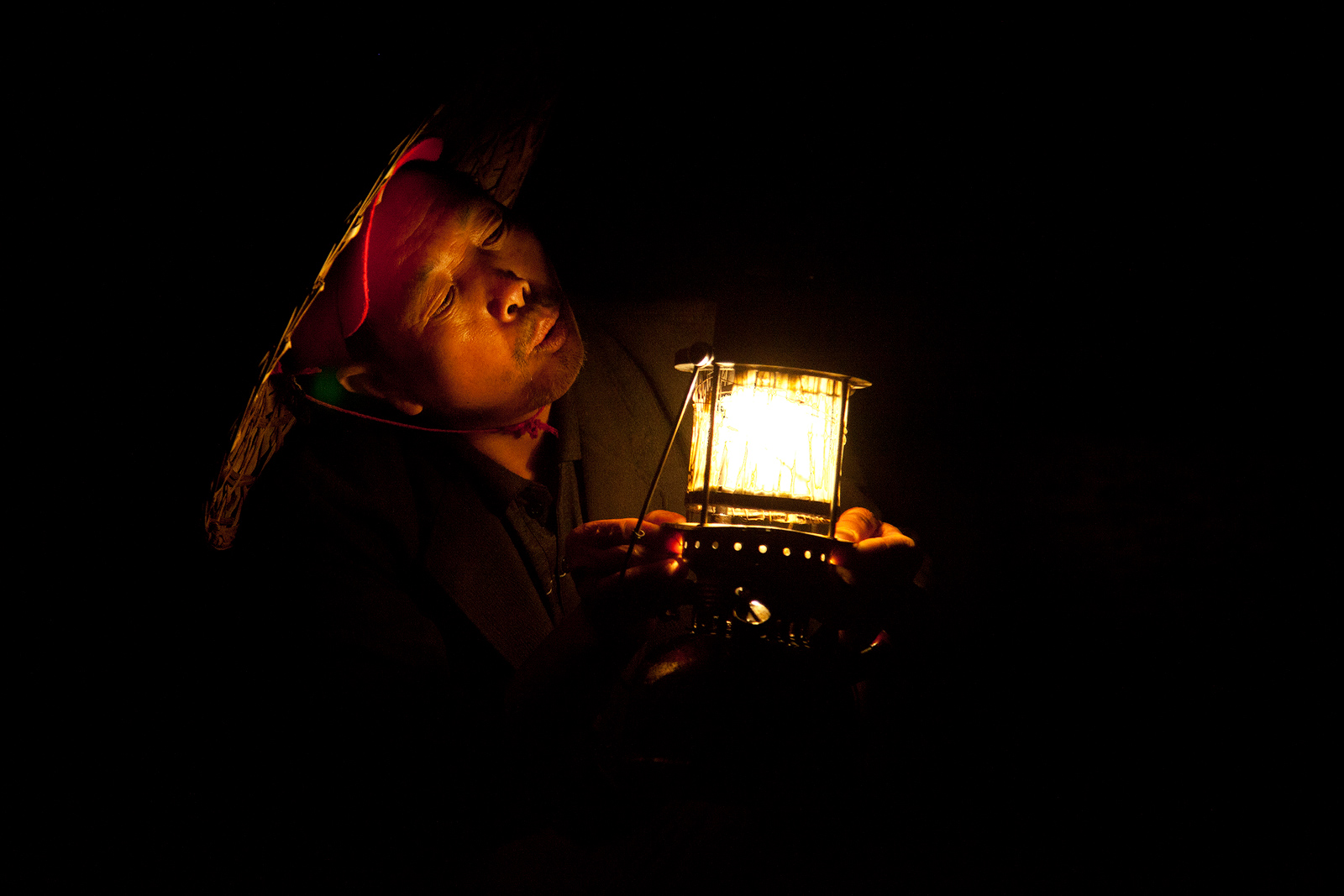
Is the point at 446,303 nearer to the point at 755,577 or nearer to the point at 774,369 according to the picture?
the point at 774,369

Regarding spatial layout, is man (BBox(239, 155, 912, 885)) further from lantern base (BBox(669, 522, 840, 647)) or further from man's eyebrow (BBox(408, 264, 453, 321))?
lantern base (BBox(669, 522, 840, 647))

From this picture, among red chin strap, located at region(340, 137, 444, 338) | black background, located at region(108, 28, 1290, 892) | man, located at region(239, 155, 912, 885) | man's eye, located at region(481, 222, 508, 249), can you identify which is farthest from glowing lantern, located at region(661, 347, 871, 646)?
red chin strap, located at region(340, 137, 444, 338)

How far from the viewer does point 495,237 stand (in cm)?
196

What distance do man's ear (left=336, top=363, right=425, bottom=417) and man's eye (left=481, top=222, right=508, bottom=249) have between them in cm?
47

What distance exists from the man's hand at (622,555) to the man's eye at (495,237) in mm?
890

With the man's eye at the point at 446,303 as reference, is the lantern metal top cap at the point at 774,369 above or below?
below

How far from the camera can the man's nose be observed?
197cm

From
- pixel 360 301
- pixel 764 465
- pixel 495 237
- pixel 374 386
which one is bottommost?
pixel 764 465

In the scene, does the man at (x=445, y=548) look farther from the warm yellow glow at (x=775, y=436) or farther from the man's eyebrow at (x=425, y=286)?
the warm yellow glow at (x=775, y=436)

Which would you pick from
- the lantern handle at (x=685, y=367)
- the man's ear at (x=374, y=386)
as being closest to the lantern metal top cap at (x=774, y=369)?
the lantern handle at (x=685, y=367)

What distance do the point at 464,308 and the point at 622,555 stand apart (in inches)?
35.3

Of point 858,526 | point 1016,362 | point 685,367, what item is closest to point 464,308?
point 685,367

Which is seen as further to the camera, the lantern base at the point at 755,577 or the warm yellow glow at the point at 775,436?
the warm yellow glow at the point at 775,436

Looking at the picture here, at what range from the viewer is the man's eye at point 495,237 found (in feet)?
6.42
